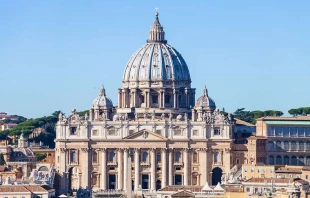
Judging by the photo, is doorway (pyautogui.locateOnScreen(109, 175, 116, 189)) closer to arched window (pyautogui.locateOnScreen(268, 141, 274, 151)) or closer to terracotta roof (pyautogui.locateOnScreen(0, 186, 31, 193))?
arched window (pyautogui.locateOnScreen(268, 141, 274, 151))

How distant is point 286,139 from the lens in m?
167

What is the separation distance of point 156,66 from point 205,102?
7937 mm

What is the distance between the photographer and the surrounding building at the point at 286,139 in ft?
546

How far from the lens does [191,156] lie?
172125mm

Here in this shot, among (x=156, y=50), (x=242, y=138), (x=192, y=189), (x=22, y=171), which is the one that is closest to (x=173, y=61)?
(x=156, y=50)

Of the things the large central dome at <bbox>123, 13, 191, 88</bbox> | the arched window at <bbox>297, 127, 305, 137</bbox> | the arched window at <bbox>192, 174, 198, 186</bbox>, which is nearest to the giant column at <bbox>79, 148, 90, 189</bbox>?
the arched window at <bbox>192, 174, 198, 186</bbox>

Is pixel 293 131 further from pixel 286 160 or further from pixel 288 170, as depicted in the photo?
pixel 288 170

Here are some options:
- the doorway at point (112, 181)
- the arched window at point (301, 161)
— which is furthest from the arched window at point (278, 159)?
the doorway at point (112, 181)

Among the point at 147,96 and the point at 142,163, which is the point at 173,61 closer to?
the point at 147,96

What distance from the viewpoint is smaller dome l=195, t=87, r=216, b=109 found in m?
183

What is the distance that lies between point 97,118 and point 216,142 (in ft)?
44.5

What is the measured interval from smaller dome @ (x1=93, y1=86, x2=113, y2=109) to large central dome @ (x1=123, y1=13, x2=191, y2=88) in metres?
4.30

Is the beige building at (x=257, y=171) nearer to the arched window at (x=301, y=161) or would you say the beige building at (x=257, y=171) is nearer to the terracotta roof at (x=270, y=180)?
the terracotta roof at (x=270, y=180)

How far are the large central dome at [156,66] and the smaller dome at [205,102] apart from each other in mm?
3791
